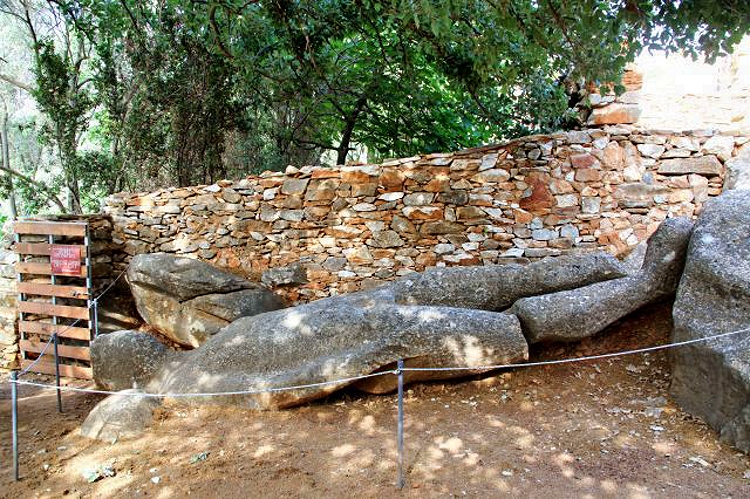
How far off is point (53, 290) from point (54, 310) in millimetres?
229

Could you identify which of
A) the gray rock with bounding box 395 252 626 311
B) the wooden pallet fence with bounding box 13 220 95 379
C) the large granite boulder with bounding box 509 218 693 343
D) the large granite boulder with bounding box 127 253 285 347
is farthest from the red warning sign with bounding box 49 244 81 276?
the large granite boulder with bounding box 509 218 693 343

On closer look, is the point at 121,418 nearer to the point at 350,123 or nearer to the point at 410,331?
the point at 410,331

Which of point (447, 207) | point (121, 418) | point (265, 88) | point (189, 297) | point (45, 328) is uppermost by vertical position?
point (265, 88)

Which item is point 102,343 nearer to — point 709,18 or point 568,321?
point 568,321

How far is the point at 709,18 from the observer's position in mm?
2680

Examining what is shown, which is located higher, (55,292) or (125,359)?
(55,292)

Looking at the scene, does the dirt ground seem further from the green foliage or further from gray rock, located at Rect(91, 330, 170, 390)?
the green foliage

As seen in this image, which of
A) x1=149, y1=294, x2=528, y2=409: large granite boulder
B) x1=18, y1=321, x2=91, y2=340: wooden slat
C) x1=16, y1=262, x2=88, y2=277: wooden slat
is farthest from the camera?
x1=16, y1=262, x2=88, y2=277: wooden slat

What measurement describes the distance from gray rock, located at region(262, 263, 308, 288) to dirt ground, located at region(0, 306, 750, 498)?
2272mm

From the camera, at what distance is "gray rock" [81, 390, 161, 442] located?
11.8ft

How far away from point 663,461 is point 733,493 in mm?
343

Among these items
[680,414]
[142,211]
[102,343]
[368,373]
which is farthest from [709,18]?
[142,211]

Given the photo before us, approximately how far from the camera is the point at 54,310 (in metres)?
5.73

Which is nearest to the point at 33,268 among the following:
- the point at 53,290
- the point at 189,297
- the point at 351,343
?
the point at 53,290
